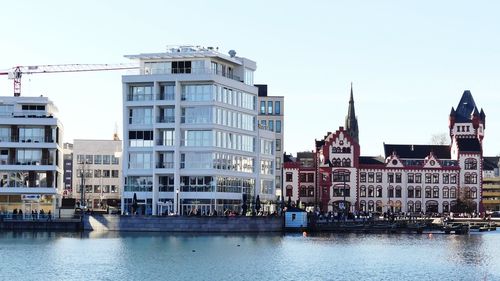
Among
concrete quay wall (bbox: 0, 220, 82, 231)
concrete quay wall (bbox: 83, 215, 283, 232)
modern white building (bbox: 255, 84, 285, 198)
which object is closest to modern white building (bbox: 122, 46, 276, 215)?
concrete quay wall (bbox: 83, 215, 283, 232)

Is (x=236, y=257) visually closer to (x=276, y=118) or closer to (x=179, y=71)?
(x=179, y=71)

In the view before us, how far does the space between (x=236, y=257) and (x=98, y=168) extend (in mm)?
102361

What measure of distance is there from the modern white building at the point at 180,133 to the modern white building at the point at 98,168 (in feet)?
191

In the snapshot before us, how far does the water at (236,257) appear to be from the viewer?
243 ft

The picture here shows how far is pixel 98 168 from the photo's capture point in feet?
611

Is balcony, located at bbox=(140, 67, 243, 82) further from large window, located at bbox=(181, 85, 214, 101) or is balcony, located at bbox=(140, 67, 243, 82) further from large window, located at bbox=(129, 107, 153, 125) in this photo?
large window, located at bbox=(129, 107, 153, 125)

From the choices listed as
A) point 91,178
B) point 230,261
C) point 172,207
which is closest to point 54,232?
point 172,207

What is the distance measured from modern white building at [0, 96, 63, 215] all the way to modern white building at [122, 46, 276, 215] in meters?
15.3

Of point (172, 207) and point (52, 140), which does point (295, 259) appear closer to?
point (172, 207)

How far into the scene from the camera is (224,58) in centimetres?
12788

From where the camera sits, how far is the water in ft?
243

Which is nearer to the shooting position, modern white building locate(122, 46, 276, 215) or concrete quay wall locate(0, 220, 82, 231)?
concrete quay wall locate(0, 220, 82, 231)

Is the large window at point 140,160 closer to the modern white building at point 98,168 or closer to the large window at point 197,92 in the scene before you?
the large window at point 197,92

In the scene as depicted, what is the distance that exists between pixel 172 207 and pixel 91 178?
206 ft
